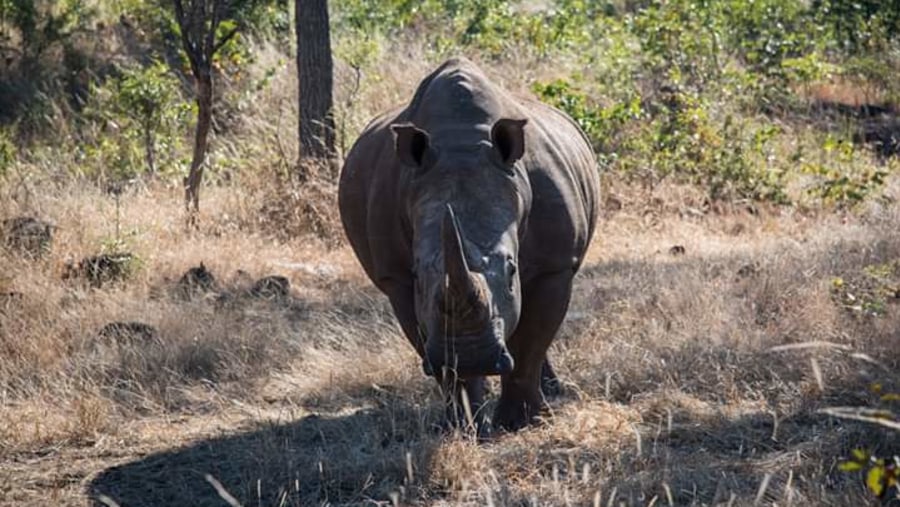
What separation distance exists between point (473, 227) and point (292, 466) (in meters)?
1.29

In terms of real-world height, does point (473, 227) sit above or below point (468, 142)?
below

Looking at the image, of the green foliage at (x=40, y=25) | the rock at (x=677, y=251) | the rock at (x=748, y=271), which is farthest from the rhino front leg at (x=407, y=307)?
the green foliage at (x=40, y=25)

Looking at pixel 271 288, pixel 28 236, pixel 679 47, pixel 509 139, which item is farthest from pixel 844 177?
pixel 509 139

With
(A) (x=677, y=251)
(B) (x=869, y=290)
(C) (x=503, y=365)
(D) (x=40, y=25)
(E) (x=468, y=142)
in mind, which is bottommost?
(A) (x=677, y=251)

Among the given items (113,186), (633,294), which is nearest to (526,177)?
(633,294)

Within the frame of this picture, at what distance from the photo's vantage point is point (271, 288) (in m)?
10.2

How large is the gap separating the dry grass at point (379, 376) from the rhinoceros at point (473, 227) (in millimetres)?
454

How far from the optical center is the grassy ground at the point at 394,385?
20.4 ft

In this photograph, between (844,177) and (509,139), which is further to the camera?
(844,177)

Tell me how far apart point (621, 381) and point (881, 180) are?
221 inches

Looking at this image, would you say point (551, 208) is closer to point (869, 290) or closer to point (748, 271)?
point (869, 290)

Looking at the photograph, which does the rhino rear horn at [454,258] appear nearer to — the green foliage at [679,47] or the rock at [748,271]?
the rock at [748,271]

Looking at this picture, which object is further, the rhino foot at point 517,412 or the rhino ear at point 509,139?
the rhino foot at point 517,412

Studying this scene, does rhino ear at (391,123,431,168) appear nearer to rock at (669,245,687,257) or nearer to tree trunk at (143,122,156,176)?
rock at (669,245,687,257)
